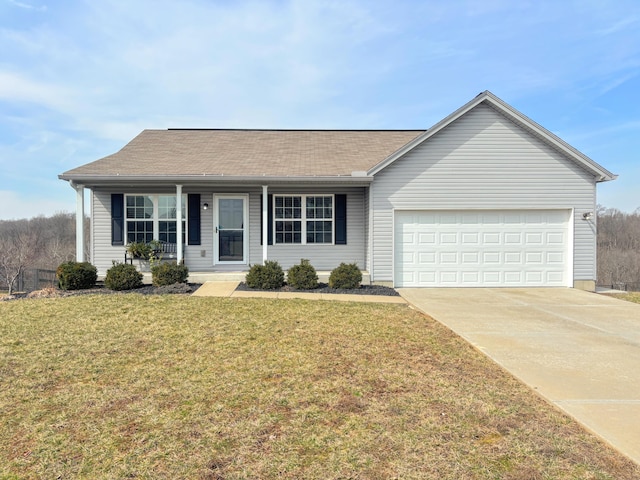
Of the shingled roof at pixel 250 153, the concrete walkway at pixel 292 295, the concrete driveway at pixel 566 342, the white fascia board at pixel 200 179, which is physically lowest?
the concrete driveway at pixel 566 342

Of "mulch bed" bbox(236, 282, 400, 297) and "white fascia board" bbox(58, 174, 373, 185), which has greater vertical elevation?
"white fascia board" bbox(58, 174, 373, 185)

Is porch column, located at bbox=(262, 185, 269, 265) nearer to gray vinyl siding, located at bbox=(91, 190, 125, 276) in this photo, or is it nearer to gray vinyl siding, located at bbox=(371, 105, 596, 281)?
gray vinyl siding, located at bbox=(371, 105, 596, 281)

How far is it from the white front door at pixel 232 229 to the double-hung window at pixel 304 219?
1029 millimetres

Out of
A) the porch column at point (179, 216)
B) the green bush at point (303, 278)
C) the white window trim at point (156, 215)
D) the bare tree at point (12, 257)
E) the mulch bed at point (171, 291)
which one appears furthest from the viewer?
the bare tree at point (12, 257)

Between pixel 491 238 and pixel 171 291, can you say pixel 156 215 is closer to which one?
pixel 171 291

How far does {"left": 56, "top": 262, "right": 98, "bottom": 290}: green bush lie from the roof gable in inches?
301

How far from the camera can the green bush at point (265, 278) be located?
9547mm

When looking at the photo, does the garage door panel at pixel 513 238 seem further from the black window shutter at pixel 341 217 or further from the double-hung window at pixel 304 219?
the double-hung window at pixel 304 219

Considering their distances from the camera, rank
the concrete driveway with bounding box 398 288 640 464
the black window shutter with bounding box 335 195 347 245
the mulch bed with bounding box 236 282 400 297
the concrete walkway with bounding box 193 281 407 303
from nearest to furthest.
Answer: the concrete driveway with bounding box 398 288 640 464 < the concrete walkway with bounding box 193 281 407 303 < the mulch bed with bounding box 236 282 400 297 < the black window shutter with bounding box 335 195 347 245

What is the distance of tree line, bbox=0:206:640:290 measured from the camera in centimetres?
3406

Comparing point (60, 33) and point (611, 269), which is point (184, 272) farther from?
point (611, 269)

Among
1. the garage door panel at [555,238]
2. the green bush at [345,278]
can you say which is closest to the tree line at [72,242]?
the garage door panel at [555,238]

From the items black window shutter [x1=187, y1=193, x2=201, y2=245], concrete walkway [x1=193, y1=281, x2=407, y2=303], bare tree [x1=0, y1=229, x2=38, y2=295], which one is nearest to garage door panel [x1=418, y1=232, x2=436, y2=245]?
concrete walkway [x1=193, y1=281, x2=407, y2=303]

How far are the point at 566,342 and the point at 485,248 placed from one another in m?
5.49
